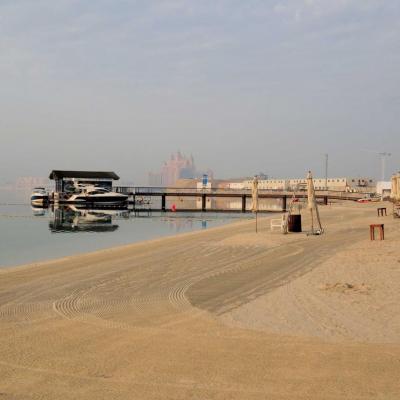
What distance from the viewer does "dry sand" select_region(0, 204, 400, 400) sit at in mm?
5305

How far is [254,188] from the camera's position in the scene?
25453mm

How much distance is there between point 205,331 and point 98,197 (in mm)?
72961

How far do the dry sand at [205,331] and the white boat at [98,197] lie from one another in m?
64.8

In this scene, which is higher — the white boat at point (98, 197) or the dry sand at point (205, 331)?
the dry sand at point (205, 331)

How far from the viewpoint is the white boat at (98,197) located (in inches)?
3091

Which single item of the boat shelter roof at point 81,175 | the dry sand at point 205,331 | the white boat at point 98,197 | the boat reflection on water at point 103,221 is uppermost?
the boat shelter roof at point 81,175

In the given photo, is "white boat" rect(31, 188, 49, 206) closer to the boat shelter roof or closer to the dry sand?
the boat shelter roof

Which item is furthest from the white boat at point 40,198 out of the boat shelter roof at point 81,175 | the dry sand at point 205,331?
the dry sand at point 205,331

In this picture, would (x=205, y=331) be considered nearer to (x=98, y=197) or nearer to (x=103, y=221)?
(x=103, y=221)

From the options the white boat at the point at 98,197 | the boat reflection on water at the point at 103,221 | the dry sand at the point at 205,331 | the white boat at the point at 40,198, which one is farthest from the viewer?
the white boat at the point at 40,198

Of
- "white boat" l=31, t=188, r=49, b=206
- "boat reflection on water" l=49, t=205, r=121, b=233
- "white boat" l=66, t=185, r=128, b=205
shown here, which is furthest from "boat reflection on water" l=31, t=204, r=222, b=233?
"white boat" l=31, t=188, r=49, b=206

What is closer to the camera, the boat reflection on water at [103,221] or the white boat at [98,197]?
the boat reflection on water at [103,221]

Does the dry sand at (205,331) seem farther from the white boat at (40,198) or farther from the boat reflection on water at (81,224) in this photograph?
the white boat at (40,198)

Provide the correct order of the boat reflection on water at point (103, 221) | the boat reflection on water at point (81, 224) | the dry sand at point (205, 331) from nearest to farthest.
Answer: the dry sand at point (205, 331) < the boat reflection on water at point (81, 224) < the boat reflection on water at point (103, 221)
